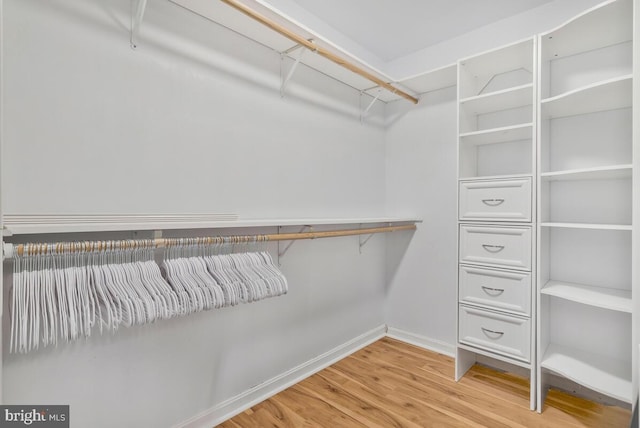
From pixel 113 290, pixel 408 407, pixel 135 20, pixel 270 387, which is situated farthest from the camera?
pixel 270 387

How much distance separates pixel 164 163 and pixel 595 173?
7.58ft

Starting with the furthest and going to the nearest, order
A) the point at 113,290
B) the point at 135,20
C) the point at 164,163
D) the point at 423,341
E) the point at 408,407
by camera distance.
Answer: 1. the point at 423,341
2. the point at 408,407
3. the point at 164,163
4. the point at 135,20
5. the point at 113,290

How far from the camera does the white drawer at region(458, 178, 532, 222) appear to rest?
6.54ft

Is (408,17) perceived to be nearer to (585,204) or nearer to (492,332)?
(585,204)

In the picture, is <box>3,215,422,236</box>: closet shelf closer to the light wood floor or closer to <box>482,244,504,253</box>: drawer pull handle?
the light wood floor

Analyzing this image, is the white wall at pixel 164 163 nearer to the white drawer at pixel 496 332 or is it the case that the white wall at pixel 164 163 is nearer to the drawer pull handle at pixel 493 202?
the white drawer at pixel 496 332

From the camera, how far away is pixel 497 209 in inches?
82.9

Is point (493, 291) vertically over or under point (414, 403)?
over

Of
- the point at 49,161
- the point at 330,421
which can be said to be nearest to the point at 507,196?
the point at 330,421

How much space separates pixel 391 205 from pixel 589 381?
5.91ft

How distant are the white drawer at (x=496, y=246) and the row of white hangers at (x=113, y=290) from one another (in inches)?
54.6

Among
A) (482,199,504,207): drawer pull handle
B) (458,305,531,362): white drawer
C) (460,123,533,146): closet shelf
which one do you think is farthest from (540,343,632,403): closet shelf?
(460,123,533,146): closet shelf

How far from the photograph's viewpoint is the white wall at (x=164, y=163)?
1.28m
